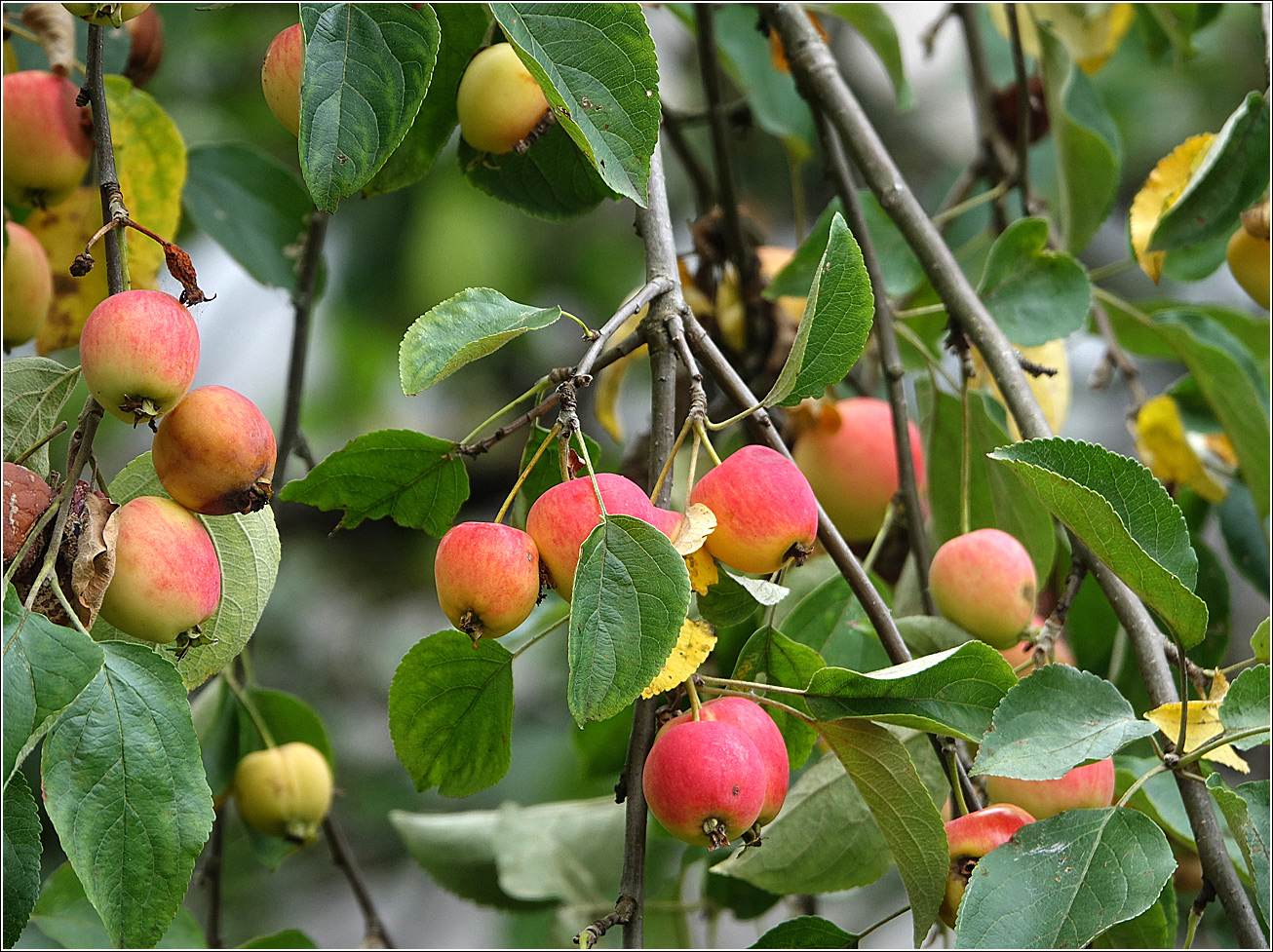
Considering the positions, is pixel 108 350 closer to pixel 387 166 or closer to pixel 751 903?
pixel 387 166

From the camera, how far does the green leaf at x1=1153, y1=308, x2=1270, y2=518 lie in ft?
2.78

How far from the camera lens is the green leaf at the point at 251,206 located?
956mm

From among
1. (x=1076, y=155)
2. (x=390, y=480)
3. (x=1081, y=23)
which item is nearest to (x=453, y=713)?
(x=390, y=480)

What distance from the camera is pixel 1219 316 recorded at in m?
1.07

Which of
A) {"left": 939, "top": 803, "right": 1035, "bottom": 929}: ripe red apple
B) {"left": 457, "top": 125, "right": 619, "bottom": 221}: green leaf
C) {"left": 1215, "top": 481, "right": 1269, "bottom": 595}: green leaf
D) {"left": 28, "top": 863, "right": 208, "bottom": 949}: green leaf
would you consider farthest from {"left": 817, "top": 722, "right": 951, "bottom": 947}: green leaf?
{"left": 1215, "top": 481, "right": 1269, "bottom": 595}: green leaf

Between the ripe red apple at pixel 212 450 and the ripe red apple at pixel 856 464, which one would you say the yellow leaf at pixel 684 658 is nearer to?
the ripe red apple at pixel 212 450

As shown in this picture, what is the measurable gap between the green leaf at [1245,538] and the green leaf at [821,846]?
0.47 m

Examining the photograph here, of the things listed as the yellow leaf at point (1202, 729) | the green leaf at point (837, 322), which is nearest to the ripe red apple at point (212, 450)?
the green leaf at point (837, 322)

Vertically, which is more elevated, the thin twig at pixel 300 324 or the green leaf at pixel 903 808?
the thin twig at pixel 300 324

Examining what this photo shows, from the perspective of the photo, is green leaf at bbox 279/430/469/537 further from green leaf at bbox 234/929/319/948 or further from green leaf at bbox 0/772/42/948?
green leaf at bbox 234/929/319/948

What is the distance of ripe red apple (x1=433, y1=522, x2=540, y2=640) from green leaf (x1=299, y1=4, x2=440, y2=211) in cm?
15

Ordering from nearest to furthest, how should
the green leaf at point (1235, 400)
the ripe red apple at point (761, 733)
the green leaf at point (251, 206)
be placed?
the ripe red apple at point (761, 733) → the green leaf at point (1235, 400) → the green leaf at point (251, 206)

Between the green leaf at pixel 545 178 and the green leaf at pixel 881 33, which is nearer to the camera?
the green leaf at pixel 545 178

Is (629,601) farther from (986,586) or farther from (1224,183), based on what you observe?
(1224,183)
